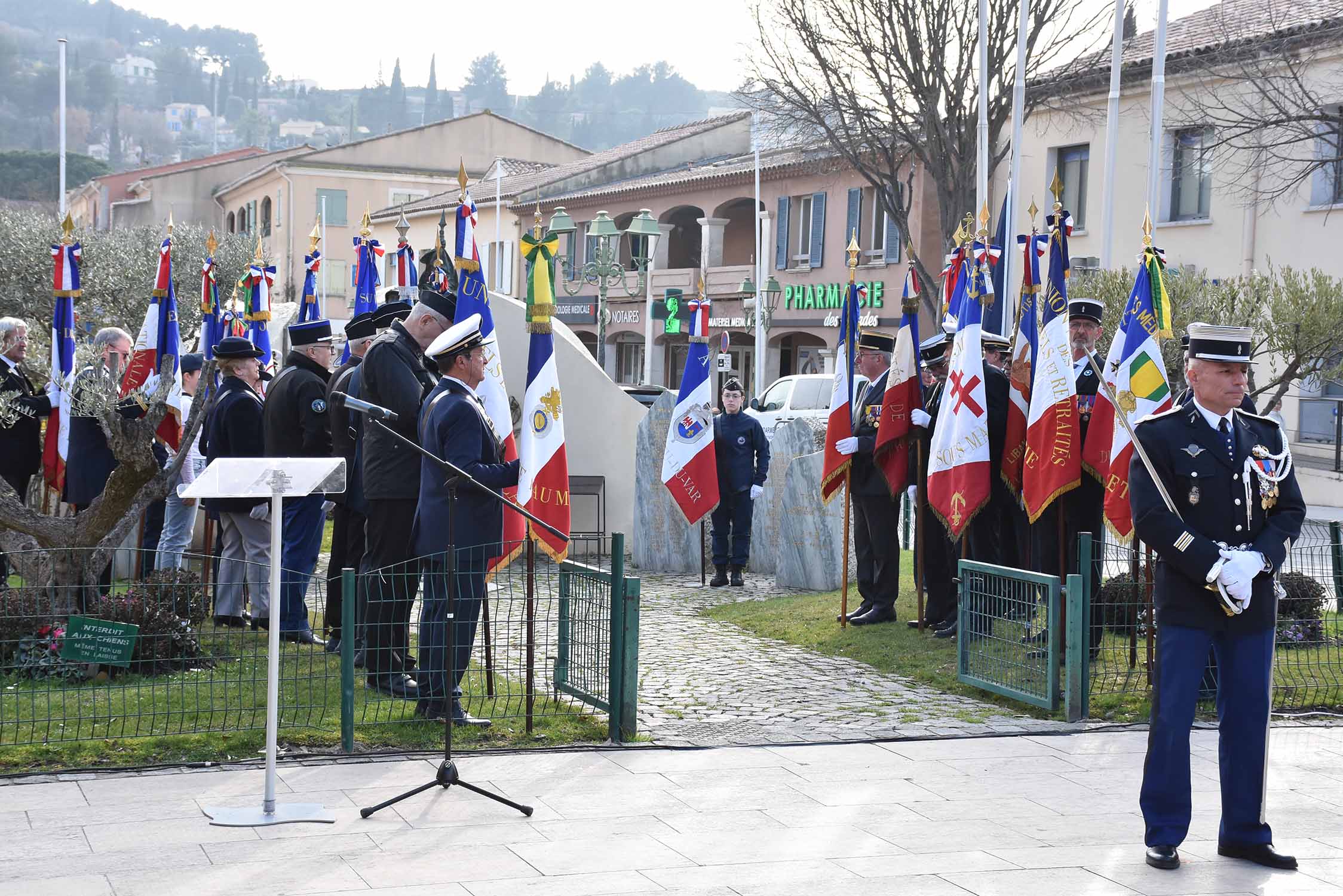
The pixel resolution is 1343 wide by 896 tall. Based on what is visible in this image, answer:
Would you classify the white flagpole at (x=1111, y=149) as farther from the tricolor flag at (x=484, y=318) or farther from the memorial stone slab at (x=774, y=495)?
the tricolor flag at (x=484, y=318)

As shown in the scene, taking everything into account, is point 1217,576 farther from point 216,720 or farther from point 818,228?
point 818,228

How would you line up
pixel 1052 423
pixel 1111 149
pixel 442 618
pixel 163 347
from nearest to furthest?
pixel 442 618 < pixel 1052 423 < pixel 163 347 < pixel 1111 149

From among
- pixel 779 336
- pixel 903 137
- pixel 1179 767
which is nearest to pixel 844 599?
pixel 1179 767

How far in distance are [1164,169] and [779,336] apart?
48.1 ft

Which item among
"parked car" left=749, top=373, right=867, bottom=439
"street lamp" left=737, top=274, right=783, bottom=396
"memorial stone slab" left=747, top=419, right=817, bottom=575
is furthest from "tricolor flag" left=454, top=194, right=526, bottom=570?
"street lamp" left=737, top=274, right=783, bottom=396

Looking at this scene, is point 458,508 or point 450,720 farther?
point 458,508

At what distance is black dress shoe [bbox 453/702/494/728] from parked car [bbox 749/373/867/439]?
2005 cm

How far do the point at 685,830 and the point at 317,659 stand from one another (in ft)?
10.7

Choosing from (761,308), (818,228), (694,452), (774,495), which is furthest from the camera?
(818,228)

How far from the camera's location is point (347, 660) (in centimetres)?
729

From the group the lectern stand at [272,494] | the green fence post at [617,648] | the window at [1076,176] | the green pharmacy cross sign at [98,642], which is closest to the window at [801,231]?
the window at [1076,176]

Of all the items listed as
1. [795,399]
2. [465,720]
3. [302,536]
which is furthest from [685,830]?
[795,399]

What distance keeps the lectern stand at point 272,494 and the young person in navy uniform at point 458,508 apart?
53.9 inches

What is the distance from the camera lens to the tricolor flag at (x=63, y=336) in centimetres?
1173
